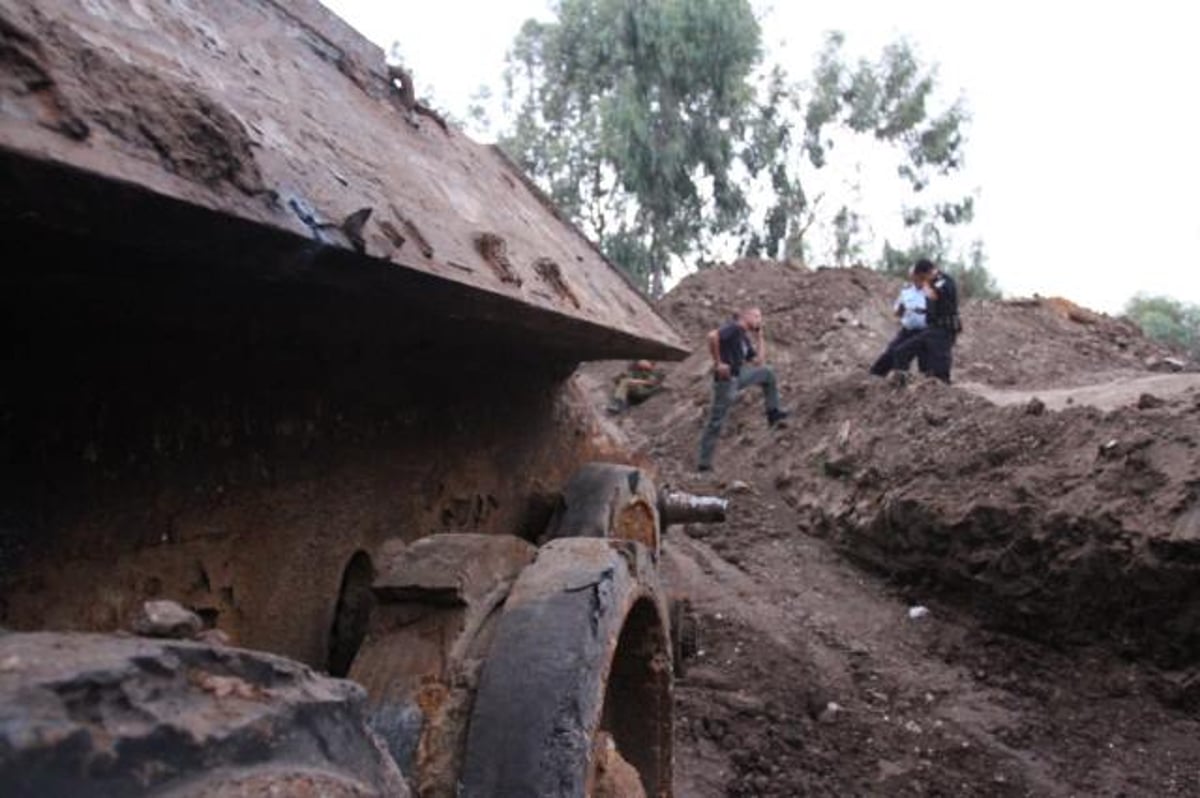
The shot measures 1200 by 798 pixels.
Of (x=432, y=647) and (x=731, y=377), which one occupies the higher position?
(x=731, y=377)

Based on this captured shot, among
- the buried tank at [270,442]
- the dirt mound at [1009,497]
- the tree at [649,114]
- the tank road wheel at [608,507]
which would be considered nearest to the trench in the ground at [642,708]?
the buried tank at [270,442]

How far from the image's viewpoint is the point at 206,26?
6.56ft

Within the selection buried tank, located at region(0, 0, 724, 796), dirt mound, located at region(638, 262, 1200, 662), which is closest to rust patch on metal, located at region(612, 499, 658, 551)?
buried tank, located at region(0, 0, 724, 796)

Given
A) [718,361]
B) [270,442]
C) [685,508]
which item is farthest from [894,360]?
[270,442]

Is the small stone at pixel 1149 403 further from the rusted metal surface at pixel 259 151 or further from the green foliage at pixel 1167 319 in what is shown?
the green foliage at pixel 1167 319

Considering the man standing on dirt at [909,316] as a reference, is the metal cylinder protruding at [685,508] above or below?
below

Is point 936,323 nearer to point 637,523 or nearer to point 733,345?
point 733,345

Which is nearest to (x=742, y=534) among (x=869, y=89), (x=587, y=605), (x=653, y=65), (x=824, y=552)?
(x=824, y=552)

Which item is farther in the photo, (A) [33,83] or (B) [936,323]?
(B) [936,323]

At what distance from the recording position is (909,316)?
11.1 m

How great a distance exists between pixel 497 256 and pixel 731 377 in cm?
939

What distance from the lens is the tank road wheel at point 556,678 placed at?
1931 millimetres

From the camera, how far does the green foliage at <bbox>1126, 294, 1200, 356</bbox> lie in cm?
2733

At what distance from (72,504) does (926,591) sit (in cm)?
599
